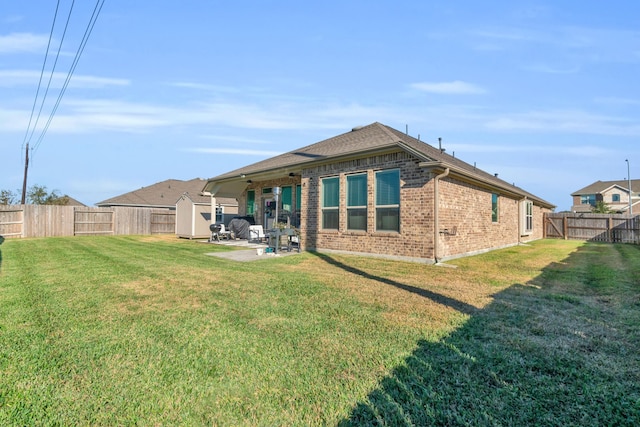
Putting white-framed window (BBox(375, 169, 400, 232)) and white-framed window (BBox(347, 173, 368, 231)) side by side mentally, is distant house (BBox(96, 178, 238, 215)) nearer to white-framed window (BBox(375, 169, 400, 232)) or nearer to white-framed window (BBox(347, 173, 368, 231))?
white-framed window (BBox(347, 173, 368, 231))

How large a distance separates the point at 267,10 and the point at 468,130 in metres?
12.3

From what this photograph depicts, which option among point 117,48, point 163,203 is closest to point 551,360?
point 117,48

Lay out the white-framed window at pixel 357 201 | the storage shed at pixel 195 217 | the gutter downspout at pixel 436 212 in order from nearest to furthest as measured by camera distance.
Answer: the gutter downspout at pixel 436 212 < the white-framed window at pixel 357 201 < the storage shed at pixel 195 217

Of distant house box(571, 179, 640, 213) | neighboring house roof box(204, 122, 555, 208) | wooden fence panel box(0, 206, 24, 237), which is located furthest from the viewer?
distant house box(571, 179, 640, 213)

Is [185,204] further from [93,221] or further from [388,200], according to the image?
[388,200]

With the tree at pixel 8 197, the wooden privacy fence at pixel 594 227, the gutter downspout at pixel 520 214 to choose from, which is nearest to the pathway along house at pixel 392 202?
the gutter downspout at pixel 520 214

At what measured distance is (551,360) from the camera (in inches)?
114

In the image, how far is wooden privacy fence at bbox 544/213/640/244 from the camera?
60.3ft

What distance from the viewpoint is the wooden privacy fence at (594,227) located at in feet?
60.3

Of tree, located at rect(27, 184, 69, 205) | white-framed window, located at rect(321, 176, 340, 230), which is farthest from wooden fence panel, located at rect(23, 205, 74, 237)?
white-framed window, located at rect(321, 176, 340, 230)

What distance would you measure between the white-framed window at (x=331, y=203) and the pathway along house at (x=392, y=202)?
35 millimetres

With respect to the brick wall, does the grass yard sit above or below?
below

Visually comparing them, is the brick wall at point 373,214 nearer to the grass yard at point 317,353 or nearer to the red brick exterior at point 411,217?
the red brick exterior at point 411,217

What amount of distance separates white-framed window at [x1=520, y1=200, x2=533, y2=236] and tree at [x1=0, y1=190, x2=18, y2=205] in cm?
3984
